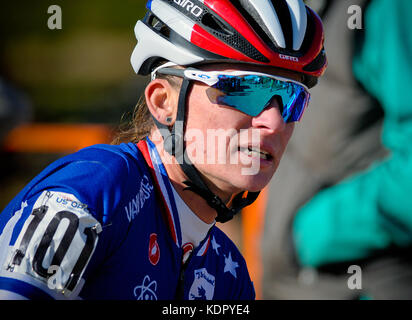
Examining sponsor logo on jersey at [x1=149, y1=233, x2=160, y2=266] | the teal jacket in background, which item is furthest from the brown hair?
the teal jacket in background

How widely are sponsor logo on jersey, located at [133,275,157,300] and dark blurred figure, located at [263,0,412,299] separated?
7.96 feet

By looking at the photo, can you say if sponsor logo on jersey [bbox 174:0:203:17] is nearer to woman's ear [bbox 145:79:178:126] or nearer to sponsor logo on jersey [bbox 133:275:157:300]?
woman's ear [bbox 145:79:178:126]

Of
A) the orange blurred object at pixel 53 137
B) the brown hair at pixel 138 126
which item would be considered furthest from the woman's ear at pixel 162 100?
the orange blurred object at pixel 53 137

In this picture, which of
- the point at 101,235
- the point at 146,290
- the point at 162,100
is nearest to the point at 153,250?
the point at 146,290

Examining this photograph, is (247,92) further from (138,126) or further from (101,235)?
(101,235)

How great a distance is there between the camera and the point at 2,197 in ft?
28.3

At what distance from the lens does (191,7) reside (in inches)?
96.9

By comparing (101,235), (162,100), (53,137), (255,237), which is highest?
(162,100)

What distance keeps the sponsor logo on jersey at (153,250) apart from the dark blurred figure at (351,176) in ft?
7.80

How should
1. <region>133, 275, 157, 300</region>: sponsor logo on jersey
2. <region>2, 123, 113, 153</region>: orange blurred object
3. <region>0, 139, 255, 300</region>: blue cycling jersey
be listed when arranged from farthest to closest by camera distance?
<region>2, 123, 113, 153</region>: orange blurred object < <region>133, 275, 157, 300</region>: sponsor logo on jersey < <region>0, 139, 255, 300</region>: blue cycling jersey

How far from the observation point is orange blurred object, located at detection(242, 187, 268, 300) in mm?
5316

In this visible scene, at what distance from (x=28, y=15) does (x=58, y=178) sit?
8.36 m

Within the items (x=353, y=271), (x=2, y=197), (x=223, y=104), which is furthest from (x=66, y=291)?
(x=2, y=197)

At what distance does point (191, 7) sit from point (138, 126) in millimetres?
701
